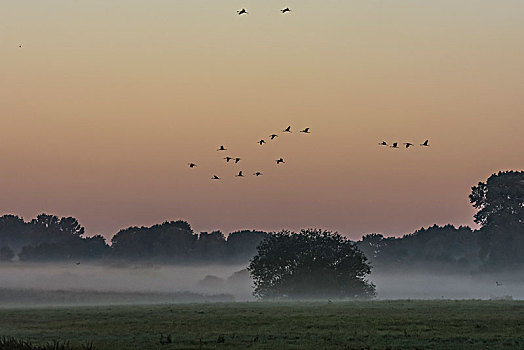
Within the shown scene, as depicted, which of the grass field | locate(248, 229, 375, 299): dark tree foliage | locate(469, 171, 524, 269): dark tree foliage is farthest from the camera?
locate(469, 171, 524, 269): dark tree foliage

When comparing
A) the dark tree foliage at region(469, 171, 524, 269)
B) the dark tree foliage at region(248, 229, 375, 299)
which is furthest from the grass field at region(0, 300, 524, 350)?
the dark tree foliage at region(469, 171, 524, 269)

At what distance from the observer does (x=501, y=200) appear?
153 meters

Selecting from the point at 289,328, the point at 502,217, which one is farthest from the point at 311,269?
the point at 289,328

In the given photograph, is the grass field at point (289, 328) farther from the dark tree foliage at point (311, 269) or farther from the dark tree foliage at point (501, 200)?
the dark tree foliage at point (501, 200)

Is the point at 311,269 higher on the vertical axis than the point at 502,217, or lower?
lower

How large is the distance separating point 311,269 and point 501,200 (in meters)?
43.7

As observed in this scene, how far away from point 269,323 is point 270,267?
68927 millimetres

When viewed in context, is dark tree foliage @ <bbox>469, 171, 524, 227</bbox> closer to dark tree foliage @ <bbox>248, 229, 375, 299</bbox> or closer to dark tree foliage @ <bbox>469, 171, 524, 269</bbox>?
dark tree foliage @ <bbox>469, 171, 524, 269</bbox>

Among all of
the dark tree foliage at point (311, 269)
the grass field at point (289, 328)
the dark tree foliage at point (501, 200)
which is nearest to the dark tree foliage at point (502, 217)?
the dark tree foliage at point (501, 200)

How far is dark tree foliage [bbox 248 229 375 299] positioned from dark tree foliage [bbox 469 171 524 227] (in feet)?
114

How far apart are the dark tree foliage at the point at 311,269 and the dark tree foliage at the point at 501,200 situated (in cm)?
3461

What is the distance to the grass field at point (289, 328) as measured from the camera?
155ft

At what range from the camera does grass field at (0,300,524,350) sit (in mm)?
47125

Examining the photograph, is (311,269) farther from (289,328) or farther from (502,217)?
(289,328)
